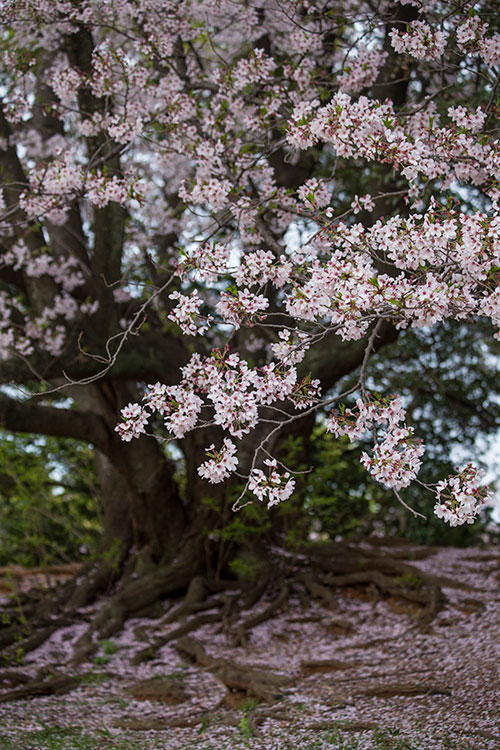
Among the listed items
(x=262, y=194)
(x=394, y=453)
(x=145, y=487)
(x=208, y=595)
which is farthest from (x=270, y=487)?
(x=145, y=487)

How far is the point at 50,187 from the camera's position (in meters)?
4.53

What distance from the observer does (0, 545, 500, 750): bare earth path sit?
3545 millimetres

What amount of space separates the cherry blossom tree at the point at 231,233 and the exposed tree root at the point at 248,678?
4.11 ft

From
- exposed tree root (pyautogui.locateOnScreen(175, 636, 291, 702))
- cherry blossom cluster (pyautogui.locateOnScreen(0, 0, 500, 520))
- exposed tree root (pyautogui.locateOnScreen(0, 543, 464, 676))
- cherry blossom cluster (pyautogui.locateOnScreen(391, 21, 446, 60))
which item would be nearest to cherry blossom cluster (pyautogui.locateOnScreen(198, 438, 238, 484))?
cherry blossom cluster (pyautogui.locateOnScreen(0, 0, 500, 520))

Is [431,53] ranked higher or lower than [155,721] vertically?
higher

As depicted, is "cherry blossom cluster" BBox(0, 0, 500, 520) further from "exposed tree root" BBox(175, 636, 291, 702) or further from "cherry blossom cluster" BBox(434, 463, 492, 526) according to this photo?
"exposed tree root" BBox(175, 636, 291, 702)

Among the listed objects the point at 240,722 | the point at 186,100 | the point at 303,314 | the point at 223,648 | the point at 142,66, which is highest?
the point at 142,66

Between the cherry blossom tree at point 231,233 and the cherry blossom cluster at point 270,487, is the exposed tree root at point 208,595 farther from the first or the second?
the cherry blossom cluster at point 270,487

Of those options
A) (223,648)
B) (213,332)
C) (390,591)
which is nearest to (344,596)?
(390,591)

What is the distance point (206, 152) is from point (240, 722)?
10.6 feet

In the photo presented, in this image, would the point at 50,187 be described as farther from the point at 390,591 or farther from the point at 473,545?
the point at 473,545

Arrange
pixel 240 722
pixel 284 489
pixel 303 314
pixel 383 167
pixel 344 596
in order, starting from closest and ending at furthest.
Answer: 1. pixel 284 489
2. pixel 303 314
3. pixel 240 722
4. pixel 383 167
5. pixel 344 596

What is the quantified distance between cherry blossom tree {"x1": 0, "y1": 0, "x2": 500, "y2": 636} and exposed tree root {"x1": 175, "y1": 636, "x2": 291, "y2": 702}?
49.3 inches

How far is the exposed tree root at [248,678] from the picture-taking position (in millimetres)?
4184
